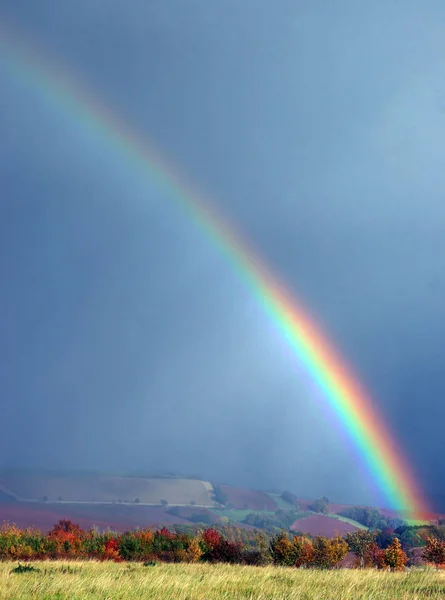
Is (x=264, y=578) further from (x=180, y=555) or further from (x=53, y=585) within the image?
(x=180, y=555)

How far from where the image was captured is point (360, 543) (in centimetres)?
8438

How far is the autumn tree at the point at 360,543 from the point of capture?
3258 inches

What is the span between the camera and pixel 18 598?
15.2 meters

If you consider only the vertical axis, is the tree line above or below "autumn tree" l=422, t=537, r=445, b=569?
below

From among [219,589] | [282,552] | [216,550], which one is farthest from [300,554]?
[219,589]

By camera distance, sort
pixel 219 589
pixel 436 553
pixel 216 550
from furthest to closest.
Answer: pixel 436 553 < pixel 216 550 < pixel 219 589

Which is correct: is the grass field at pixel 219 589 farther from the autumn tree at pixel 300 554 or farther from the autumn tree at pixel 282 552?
the autumn tree at pixel 300 554

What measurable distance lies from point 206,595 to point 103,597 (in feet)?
10.1

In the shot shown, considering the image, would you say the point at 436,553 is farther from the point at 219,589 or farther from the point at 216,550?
the point at 219,589

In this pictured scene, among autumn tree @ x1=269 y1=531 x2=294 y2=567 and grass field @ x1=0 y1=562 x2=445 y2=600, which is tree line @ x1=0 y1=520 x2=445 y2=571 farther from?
grass field @ x1=0 y1=562 x2=445 y2=600

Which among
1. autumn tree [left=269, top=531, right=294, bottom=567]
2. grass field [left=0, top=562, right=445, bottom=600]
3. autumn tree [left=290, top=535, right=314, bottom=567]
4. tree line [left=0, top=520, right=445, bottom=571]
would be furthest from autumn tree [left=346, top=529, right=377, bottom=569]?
grass field [left=0, top=562, right=445, bottom=600]

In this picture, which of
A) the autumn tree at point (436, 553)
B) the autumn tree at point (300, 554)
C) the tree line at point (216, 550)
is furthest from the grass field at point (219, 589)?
the autumn tree at point (436, 553)

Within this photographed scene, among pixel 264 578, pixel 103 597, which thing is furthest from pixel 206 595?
pixel 264 578

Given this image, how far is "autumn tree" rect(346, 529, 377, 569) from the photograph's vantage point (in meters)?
82.8
